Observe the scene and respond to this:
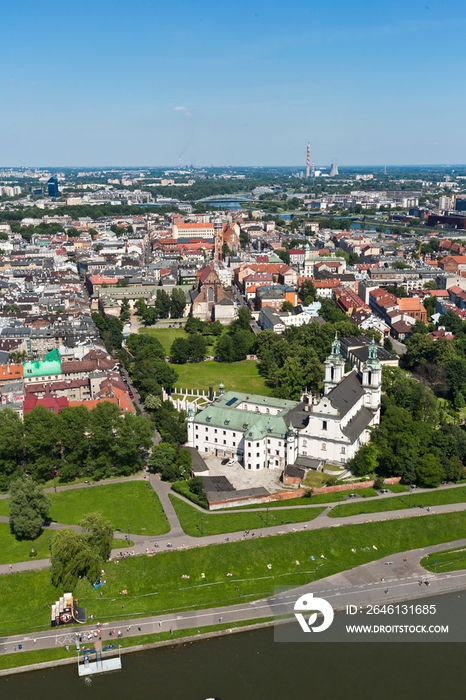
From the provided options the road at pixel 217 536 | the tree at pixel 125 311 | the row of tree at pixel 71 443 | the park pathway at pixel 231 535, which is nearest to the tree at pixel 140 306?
the tree at pixel 125 311

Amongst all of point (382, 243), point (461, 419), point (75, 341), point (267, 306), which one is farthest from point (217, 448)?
point (382, 243)

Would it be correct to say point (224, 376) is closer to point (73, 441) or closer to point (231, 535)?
point (73, 441)

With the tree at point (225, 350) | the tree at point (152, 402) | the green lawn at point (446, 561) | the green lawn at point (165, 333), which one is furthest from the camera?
the green lawn at point (165, 333)

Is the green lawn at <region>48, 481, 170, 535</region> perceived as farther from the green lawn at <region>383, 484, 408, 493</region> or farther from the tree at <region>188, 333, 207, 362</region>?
the tree at <region>188, 333, 207, 362</region>

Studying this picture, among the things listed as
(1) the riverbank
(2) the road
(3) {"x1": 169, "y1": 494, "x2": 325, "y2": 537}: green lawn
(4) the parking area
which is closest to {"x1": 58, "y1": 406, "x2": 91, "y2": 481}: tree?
(2) the road

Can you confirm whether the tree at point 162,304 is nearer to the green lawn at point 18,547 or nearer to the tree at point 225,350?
the tree at point 225,350
